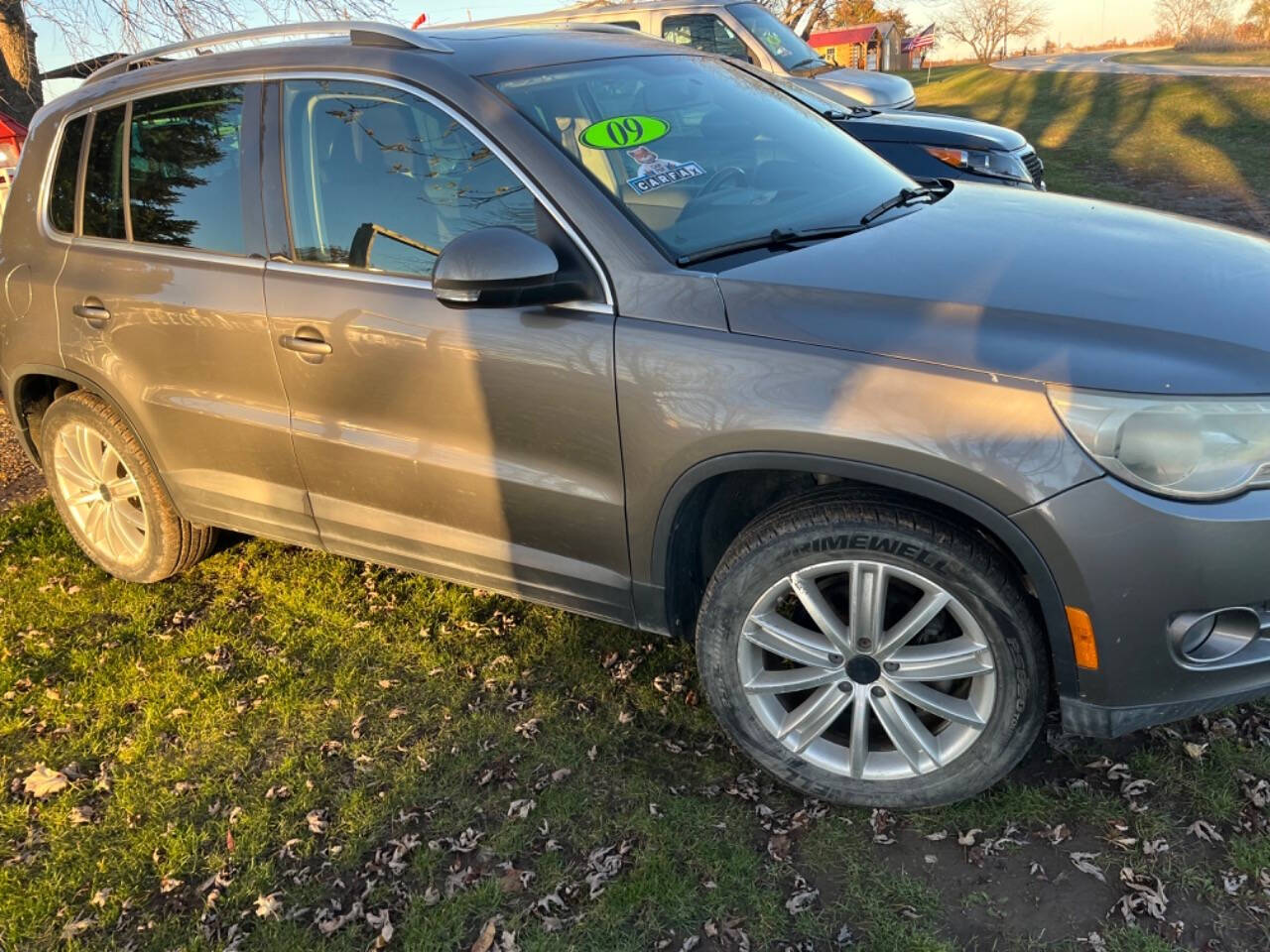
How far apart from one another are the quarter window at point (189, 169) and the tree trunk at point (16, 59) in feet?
16.1

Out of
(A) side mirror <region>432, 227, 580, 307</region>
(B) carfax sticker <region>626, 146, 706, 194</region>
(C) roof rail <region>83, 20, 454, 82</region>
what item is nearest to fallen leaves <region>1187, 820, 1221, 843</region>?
(A) side mirror <region>432, 227, 580, 307</region>

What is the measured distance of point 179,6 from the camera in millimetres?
7492

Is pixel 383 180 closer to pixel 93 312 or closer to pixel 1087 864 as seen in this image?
pixel 93 312

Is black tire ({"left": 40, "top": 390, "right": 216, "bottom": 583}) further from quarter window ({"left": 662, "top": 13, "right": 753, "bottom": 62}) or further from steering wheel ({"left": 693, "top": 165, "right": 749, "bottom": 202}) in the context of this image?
quarter window ({"left": 662, "top": 13, "right": 753, "bottom": 62})

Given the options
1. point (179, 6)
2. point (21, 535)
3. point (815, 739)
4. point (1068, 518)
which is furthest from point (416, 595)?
point (179, 6)

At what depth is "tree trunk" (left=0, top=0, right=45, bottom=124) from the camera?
752 centimetres

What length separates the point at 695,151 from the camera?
3.25 metres

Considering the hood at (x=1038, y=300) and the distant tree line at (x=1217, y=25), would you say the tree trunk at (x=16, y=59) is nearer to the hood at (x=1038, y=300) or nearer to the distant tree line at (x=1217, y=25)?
the hood at (x=1038, y=300)

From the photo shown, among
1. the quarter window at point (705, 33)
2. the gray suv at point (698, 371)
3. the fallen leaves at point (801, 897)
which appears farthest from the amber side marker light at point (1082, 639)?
the quarter window at point (705, 33)

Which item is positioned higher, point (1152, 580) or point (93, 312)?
point (93, 312)

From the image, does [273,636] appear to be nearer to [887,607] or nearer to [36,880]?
[36,880]

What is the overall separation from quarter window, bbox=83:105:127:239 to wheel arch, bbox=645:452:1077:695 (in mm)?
2371

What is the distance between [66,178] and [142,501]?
49.4 inches

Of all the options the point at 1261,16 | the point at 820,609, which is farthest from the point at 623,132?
the point at 1261,16
